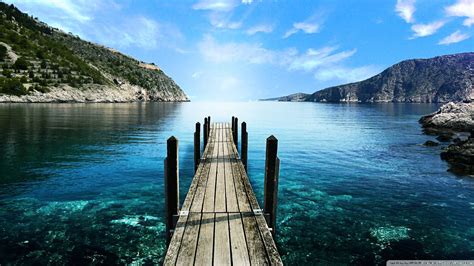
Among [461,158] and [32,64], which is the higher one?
[32,64]

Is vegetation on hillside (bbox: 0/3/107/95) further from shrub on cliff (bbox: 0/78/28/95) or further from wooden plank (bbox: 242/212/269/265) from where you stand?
wooden plank (bbox: 242/212/269/265)

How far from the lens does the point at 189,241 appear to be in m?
6.51

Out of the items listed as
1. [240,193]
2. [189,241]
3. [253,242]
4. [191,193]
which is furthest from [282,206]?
[189,241]

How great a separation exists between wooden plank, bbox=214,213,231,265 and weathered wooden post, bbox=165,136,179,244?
1.44m

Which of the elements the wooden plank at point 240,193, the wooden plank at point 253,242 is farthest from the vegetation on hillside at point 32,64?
the wooden plank at point 253,242

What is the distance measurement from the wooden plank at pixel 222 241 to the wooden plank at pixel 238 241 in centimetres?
11

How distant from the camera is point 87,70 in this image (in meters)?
140

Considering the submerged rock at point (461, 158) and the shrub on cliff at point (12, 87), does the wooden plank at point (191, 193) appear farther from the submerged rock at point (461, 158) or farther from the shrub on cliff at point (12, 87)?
the shrub on cliff at point (12, 87)

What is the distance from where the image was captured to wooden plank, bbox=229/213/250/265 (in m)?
5.79

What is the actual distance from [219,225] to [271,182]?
2504 millimetres

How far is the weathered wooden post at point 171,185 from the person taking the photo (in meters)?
8.41

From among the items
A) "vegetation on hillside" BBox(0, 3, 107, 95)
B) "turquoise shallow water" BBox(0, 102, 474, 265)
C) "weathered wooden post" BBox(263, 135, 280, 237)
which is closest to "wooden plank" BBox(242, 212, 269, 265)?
"weathered wooden post" BBox(263, 135, 280, 237)

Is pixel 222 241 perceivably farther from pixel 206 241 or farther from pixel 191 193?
pixel 191 193

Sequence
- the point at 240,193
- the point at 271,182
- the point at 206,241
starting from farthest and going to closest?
the point at 240,193 < the point at 271,182 < the point at 206,241
